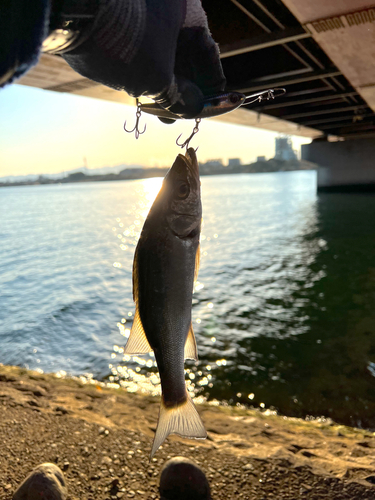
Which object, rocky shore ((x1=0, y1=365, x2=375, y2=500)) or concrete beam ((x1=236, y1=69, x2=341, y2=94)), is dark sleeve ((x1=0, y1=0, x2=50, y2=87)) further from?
concrete beam ((x1=236, y1=69, x2=341, y2=94))

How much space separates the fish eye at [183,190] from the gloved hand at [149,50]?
0.37 m

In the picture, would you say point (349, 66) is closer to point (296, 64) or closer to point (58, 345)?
point (296, 64)

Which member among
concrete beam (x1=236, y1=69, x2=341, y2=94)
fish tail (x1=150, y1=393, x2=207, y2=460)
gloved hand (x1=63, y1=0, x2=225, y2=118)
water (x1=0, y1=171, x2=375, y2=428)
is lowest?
water (x1=0, y1=171, x2=375, y2=428)

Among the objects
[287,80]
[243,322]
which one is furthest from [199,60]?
[287,80]

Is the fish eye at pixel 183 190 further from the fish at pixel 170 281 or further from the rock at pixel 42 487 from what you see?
the rock at pixel 42 487

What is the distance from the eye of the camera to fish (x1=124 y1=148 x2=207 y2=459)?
198 cm

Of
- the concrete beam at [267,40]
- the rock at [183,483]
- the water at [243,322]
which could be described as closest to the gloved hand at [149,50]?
the rock at [183,483]

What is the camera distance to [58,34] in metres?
1.24

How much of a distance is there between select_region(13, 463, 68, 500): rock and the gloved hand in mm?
3552

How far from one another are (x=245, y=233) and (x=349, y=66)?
15110mm

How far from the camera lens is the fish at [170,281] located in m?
1.98

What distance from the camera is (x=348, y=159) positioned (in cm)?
4653

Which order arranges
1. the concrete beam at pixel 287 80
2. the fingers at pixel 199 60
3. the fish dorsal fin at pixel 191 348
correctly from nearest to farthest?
the fingers at pixel 199 60 < the fish dorsal fin at pixel 191 348 < the concrete beam at pixel 287 80

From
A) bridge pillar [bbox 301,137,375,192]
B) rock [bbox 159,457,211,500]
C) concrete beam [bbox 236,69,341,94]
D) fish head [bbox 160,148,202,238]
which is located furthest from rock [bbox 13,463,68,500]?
bridge pillar [bbox 301,137,375,192]
